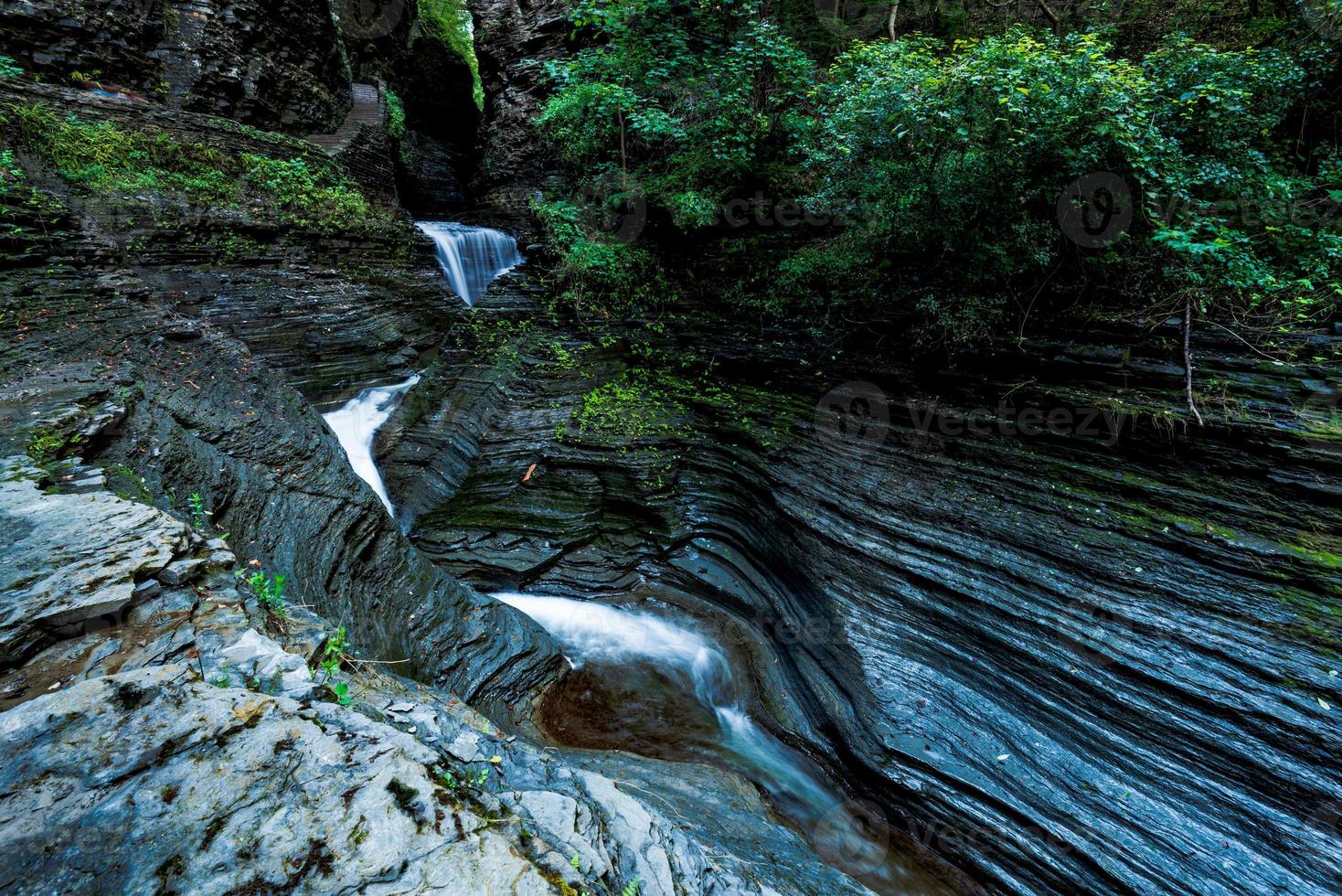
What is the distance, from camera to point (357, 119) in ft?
37.1

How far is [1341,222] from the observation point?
4148 mm

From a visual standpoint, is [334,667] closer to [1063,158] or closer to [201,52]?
[1063,158]

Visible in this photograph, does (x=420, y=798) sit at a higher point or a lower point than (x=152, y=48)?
lower

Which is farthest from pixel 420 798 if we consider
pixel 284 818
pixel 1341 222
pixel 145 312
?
pixel 1341 222

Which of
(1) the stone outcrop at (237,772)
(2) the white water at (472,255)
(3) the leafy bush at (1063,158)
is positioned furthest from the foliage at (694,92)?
(1) the stone outcrop at (237,772)

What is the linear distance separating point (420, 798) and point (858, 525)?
4952 millimetres

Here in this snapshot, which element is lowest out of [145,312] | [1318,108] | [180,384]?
[180,384]

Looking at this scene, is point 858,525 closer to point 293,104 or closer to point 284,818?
point 284,818

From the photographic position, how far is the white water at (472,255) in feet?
32.6

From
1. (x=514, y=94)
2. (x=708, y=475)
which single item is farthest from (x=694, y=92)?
(x=514, y=94)

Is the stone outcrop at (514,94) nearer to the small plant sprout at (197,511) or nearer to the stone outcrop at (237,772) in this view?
the small plant sprout at (197,511)

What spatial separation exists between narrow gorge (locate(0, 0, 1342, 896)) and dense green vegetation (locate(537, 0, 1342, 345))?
52 millimetres

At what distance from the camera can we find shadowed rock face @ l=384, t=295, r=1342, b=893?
11.3 feet

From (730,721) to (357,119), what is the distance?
1437 cm
